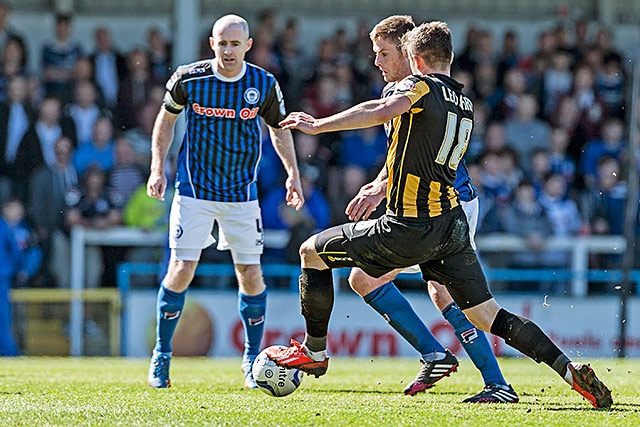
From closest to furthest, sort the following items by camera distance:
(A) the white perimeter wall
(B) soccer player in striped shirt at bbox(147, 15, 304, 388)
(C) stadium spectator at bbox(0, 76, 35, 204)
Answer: (B) soccer player in striped shirt at bbox(147, 15, 304, 388) < (A) the white perimeter wall < (C) stadium spectator at bbox(0, 76, 35, 204)

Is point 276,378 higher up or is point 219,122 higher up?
point 219,122

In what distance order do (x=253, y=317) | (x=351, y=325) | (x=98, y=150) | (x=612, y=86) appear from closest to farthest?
(x=253, y=317) < (x=351, y=325) < (x=98, y=150) < (x=612, y=86)

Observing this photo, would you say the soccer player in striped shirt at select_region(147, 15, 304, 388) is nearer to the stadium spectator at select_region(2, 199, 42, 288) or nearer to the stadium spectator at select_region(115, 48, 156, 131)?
the stadium spectator at select_region(2, 199, 42, 288)

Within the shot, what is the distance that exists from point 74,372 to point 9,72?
21.6 ft

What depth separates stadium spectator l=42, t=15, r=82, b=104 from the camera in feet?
50.0

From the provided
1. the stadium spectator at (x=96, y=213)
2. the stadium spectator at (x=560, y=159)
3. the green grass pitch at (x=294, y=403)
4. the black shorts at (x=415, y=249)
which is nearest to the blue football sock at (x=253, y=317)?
the green grass pitch at (x=294, y=403)

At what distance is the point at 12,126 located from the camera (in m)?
14.7

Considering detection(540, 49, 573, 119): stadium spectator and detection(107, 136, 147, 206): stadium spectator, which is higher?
detection(540, 49, 573, 119): stadium spectator

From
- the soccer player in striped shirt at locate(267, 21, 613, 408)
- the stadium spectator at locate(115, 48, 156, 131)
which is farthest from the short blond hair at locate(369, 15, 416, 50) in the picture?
the stadium spectator at locate(115, 48, 156, 131)

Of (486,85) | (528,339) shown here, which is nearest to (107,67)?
(486,85)

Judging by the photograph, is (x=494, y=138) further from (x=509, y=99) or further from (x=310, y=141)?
(x=310, y=141)

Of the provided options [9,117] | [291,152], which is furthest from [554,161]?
[291,152]

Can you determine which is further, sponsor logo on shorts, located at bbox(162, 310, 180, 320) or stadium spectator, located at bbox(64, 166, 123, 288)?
stadium spectator, located at bbox(64, 166, 123, 288)

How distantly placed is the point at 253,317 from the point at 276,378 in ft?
4.58
